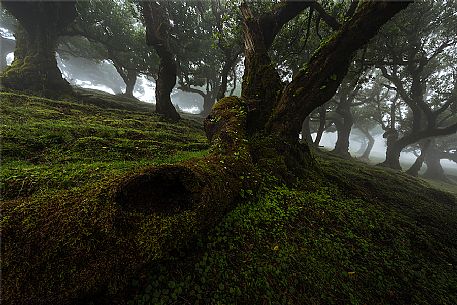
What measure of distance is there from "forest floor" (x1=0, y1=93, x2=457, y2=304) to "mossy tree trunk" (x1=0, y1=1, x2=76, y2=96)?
29.7ft

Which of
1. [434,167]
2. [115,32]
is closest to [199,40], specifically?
[115,32]

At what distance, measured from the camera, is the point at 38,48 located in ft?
48.8

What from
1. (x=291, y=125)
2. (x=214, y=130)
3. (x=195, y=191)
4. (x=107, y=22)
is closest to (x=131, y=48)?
(x=107, y=22)

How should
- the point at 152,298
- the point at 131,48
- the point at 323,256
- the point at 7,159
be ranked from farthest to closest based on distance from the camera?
the point at 131,48 < the point at 7,159 < the point at 323,256 < the point at 152,298

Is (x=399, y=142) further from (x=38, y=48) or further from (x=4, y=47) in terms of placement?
(x=4, y=47)

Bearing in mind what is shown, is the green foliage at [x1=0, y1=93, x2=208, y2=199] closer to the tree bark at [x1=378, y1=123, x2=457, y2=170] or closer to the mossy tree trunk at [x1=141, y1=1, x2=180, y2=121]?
the mossy tree trunk at [x1=141, y1=1, x2=180, y2=121]

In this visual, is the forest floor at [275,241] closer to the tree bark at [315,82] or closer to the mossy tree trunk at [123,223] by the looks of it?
the mossy tree trunk at [123,223]

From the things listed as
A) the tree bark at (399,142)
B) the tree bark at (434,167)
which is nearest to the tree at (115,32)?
the tree bark at (399,142)

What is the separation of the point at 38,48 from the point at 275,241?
18.8m

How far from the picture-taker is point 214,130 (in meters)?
7.63

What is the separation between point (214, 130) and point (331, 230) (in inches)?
179

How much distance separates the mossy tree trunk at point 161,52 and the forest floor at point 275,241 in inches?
306

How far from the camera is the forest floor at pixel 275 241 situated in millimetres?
2953

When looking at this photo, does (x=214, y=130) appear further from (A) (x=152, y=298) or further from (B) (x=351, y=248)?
(A) (x=152, y=298)
